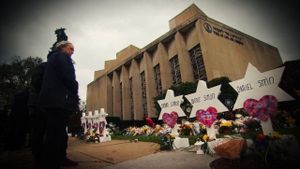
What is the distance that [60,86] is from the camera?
94.1 inches

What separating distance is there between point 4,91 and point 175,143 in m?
33.2

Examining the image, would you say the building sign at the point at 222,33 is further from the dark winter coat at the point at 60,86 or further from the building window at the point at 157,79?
the dark winter coat at the point at 60,86

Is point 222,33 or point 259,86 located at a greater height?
point 222,33

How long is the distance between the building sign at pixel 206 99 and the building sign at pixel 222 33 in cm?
1387

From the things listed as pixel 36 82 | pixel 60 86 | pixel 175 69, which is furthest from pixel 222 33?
pixel 60 86

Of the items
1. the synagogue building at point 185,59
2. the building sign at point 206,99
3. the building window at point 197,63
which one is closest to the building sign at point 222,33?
the synagogue building at point 185,59

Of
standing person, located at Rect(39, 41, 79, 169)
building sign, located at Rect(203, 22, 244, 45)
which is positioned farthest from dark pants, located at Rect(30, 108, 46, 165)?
building sign, located at Rect(203, 22, 244, 45)

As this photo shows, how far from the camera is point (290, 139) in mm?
1967

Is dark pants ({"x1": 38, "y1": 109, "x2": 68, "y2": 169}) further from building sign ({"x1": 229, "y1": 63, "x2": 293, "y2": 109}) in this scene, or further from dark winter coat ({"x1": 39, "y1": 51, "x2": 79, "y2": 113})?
building sign ({"x1": 229, "y1": 63, "x2": 293, "y2": 109})

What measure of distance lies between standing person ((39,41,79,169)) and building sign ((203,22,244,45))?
1622 centimetres

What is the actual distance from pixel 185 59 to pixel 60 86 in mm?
16039

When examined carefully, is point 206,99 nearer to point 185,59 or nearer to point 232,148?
point 232,148

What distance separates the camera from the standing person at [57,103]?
2.04m

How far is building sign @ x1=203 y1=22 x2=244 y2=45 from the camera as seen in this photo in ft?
Answer: 55.2
